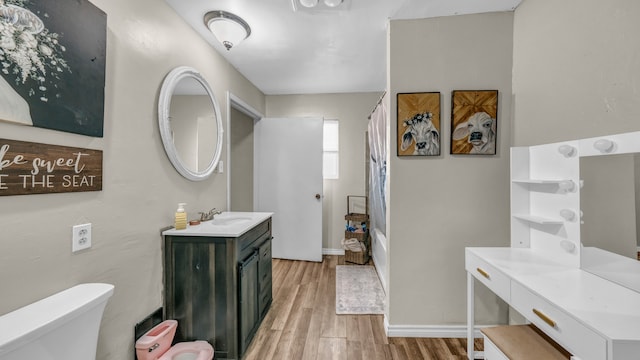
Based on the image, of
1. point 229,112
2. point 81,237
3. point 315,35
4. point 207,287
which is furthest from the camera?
point 229,112

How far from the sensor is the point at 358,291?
2.55 metres

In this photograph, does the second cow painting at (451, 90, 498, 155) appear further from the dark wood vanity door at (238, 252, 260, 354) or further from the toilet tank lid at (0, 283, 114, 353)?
the toilet tank lid at (0, 283, 114, 353)

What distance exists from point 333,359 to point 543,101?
7.06ft

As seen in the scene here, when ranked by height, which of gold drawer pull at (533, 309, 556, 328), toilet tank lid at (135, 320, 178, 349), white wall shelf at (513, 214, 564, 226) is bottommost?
toilet tank lid at (135, 320, 178, 349)

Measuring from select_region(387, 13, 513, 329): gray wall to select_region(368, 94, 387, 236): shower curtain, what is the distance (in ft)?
1.57

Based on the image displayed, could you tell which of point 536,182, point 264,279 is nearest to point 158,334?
point 264,279

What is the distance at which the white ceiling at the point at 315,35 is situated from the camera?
5.61 feet

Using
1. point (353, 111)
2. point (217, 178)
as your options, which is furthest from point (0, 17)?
point (353, 111)

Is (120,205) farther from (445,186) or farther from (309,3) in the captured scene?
(445,186)

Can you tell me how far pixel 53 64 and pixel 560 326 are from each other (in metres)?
2.25

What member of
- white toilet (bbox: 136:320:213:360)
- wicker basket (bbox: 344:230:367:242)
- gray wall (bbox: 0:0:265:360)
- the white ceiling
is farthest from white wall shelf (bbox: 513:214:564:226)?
gray wall (bbox: 0:0:265:360)

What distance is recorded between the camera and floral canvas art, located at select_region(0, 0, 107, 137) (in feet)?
2.89

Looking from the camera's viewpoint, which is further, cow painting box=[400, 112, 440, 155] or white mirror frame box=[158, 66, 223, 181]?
cow painting box=[400, 112, 440, 155]

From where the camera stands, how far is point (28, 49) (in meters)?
0.93
